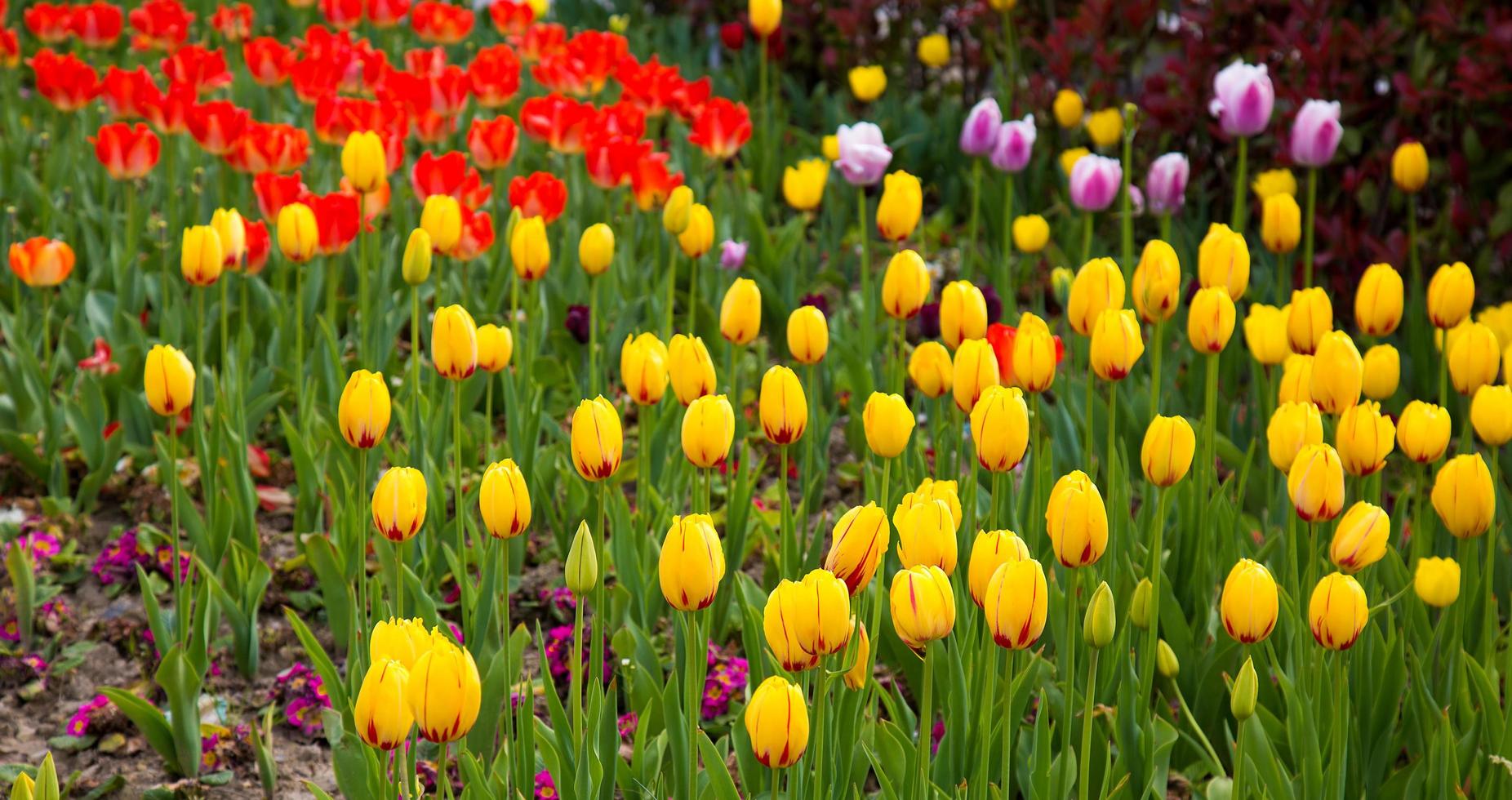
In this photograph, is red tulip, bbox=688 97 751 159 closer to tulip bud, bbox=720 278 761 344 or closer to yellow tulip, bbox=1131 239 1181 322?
tulip bud, bbox=720 278 761 344

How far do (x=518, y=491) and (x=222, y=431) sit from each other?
4.50 ft

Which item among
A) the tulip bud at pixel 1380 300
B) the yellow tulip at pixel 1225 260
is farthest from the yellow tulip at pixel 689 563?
the tulip bud at pixel 1380 300

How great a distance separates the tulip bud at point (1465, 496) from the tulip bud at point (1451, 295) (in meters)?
0.58

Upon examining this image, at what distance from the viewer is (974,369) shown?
2113 mm

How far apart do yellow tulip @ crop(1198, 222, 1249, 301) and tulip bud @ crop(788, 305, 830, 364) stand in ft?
2.04

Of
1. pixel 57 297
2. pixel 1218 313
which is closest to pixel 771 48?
pixel 57 297

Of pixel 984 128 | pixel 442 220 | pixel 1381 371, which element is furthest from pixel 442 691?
pixel 984 128

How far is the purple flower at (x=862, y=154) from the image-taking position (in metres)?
3.51

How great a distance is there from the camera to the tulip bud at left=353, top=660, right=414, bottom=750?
1516mm

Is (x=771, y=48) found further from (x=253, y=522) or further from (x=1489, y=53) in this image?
(x=253, y=522)

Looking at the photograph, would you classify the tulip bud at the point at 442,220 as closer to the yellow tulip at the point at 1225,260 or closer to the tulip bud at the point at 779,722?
the yellow tulip at the point at 1225,260

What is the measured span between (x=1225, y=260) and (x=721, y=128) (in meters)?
1.60

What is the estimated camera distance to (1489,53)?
12.1 ft

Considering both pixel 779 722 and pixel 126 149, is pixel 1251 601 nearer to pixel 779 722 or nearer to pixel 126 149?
pixel 779 722
